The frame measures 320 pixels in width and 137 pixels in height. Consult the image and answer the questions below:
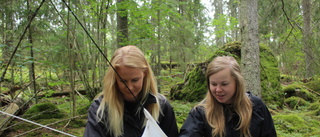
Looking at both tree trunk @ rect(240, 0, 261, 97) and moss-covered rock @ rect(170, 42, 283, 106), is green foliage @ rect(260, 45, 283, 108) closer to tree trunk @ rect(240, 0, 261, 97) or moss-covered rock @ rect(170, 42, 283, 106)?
moss-covered rock @ rect(170, 42, 283, 106)

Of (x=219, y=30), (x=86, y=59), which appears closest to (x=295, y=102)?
(x=219, y=30)

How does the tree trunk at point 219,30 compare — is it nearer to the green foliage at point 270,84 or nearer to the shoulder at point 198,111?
the green foliage at point 270,84

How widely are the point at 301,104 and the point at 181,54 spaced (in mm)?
5794

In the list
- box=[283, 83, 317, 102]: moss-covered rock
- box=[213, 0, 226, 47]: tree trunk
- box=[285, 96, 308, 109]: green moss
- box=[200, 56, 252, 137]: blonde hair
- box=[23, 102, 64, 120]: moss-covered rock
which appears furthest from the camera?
box=[213, 0, 226, 47]: tree trunk

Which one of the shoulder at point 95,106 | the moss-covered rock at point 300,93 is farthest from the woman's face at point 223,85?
the moss-covered rock at point 300,93

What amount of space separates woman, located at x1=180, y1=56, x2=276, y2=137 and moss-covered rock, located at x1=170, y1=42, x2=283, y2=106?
3881 millimetres

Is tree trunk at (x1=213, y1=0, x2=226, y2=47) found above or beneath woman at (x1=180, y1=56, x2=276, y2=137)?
above

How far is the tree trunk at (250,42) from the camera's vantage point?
4.23 meters

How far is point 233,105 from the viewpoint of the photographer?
2020mm

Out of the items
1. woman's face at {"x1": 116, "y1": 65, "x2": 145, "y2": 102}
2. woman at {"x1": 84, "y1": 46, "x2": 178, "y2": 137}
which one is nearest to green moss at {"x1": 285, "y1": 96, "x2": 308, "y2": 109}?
woman at {"x1": 84, "y1": 46, "x2": 178, "y2": 137}

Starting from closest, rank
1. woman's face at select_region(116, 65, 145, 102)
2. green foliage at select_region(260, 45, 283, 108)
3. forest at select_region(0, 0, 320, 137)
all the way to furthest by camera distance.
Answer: woman's face at select_region(116, 65, 145, 102) < forest at select_region(0, 0, 320, 137) < green foliage at select_region(260, 45, 283, 108)

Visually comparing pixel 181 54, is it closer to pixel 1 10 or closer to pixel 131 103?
pixel 1 10

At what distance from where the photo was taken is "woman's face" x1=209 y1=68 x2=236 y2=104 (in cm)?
192

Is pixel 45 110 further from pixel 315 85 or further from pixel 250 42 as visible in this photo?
pixel 315 85
